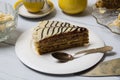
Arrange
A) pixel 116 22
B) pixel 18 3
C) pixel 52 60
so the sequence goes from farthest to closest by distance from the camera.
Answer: pixel 18 3 < pixel 116 22 < pixel 52 60

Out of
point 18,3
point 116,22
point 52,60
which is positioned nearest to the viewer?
point 52,60

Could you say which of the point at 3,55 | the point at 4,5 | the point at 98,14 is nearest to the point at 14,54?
the point at 3,55

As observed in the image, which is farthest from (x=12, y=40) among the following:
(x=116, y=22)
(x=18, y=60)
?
(x=116, y=22)

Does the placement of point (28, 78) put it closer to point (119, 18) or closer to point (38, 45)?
point (38, 45)

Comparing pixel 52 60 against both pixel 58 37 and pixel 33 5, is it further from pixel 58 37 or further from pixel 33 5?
pixel 33 5

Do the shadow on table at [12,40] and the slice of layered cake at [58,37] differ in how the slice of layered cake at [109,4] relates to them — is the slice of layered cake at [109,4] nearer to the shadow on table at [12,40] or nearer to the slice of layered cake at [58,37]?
the slice of layered cake at [58,37]

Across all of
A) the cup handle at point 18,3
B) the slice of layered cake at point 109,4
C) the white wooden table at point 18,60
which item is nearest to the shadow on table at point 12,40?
the white wooden table at point 18,60

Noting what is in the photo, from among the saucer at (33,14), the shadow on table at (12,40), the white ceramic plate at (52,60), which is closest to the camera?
the white ceramic plate at (52,60)
